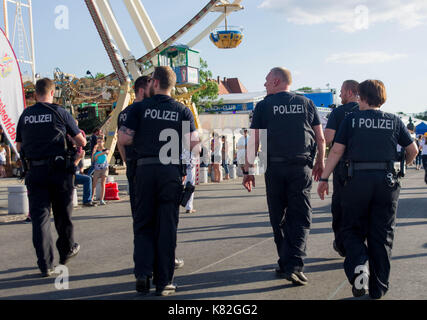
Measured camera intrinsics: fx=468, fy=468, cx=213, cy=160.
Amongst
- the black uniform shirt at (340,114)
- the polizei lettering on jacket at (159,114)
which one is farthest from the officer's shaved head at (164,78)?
the black uniform shirt at (340,114)

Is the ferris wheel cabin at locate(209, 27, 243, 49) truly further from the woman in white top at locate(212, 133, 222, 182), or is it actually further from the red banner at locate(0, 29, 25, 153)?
the red banner at locate(0, 29, 25, 153)

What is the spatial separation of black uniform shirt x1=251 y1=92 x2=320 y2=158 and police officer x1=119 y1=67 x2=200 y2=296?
93cm

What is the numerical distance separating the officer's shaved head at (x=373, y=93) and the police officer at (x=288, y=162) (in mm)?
646

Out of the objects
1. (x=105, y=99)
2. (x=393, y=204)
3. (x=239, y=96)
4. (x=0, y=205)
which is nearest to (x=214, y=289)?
(x=393, y=204)

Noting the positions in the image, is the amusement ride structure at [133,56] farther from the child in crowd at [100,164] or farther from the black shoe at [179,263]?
the black shoe at [179,263]

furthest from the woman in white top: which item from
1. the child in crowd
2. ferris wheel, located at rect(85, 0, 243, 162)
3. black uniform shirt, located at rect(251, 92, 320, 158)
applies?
black uniform shirt, located at rect(251, 92, 320, 158)

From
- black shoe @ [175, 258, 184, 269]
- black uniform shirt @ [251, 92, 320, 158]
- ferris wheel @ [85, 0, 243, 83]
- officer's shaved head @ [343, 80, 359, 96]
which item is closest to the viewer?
black uniform shirt @ [251, 92, 320, 158]

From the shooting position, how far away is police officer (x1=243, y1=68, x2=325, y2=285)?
4684 millimetres

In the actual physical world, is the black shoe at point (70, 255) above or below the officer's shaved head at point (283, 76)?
below

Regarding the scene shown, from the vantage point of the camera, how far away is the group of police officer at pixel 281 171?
13.8 feet

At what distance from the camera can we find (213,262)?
564cm

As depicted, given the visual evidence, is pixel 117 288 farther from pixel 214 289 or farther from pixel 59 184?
pixel 59 184

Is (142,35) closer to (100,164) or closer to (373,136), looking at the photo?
(100,164)
